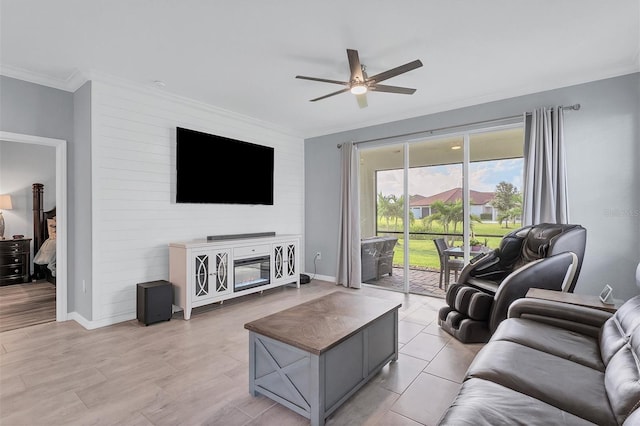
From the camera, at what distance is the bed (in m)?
5.14

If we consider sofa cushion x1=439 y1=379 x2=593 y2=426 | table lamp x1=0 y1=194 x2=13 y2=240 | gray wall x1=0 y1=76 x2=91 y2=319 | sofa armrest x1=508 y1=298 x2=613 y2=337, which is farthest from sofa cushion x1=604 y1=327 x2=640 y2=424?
table lamp x1=0 y1=194 x2=13 y2=240

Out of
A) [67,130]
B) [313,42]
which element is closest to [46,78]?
[67,130]

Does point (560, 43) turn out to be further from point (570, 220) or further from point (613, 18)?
point (570, 220)

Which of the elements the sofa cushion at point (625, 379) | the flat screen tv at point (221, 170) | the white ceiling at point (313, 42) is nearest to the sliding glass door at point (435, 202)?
the white ceiling at point (313, 42)

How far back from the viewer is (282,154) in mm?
5336

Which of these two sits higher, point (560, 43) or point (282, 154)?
point (560, 43)

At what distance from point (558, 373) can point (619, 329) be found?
0.53 metres

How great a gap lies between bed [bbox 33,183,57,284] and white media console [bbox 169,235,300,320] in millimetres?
3051

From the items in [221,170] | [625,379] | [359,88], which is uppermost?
[359,88]

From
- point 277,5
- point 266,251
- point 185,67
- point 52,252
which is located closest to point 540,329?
point 277,5

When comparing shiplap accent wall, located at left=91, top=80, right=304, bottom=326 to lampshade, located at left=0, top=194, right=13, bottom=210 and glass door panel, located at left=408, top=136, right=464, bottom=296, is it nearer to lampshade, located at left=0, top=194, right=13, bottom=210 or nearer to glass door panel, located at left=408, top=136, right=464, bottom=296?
glass door panel, located at left=408, top=136, right=464, bottom=296

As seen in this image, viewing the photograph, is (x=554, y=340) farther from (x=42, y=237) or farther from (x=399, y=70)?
(x=42, y=237)

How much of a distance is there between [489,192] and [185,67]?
3.81 metres

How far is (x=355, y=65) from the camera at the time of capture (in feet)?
8.40
